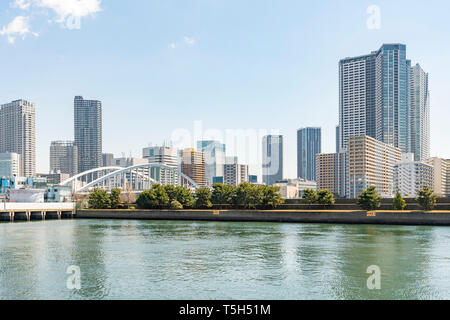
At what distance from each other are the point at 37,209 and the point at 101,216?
12417 millimetres

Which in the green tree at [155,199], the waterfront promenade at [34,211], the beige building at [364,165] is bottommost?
the waterfront promenade at [34,211]

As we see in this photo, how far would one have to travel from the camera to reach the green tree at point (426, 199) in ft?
223

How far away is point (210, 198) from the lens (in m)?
88.9

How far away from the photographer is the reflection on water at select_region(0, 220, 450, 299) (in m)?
23.9

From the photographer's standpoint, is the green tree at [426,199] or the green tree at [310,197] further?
the green tree at [310,197]

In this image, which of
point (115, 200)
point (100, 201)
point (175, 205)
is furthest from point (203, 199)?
point (100, 201)

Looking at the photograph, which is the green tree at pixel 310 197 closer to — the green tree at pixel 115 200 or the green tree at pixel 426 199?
the green tree at pixel 426 199

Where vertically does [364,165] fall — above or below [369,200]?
above

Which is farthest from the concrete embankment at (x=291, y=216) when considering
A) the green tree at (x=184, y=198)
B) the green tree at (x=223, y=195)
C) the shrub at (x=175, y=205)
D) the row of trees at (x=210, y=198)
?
the green tree at (x=184, y=198)

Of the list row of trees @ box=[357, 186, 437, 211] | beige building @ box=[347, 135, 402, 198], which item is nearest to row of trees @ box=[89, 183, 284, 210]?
row of trees @ box=[357, 186, 437, 211]

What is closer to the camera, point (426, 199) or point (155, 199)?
point (426, 199)

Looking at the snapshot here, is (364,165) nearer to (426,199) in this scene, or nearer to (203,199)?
(203,199)

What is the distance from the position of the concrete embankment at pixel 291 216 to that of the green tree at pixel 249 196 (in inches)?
151

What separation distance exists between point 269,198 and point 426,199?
1025 inches
